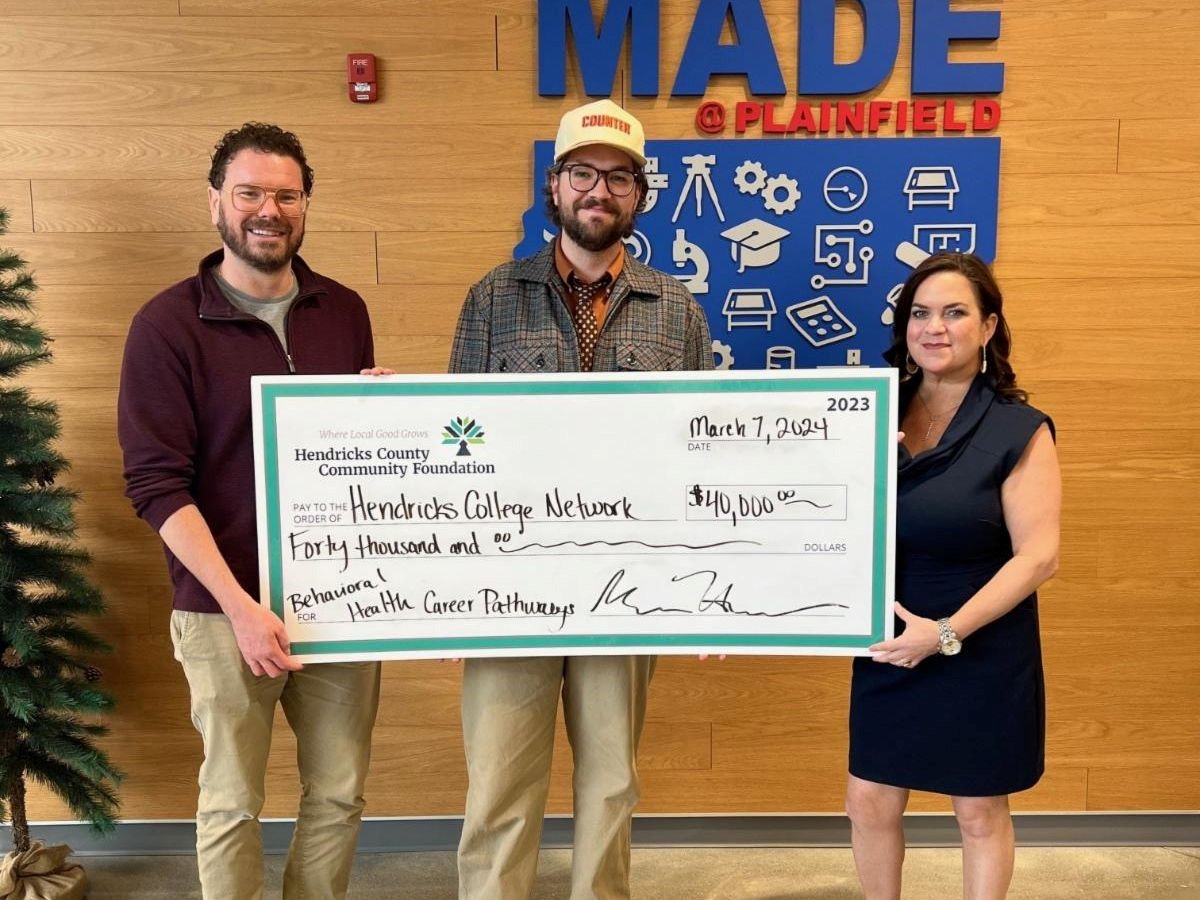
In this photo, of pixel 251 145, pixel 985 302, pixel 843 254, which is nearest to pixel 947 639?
pixel 985 302

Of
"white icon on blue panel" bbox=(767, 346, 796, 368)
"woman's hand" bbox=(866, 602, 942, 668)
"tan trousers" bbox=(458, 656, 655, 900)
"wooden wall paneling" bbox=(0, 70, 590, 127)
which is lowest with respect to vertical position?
"tan trousers" bbox=(458, 656, 655, 900)

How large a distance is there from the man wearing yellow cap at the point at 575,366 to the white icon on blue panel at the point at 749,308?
523 mm

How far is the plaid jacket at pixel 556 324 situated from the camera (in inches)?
69.1

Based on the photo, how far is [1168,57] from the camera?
228cm

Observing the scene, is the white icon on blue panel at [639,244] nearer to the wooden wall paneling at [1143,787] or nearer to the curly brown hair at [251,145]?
the curly brown hair at [251,145]

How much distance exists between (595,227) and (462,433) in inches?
18.9

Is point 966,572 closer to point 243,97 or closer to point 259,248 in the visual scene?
point 259,248

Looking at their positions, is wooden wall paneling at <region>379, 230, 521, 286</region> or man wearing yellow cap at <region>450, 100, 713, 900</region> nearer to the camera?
man wearing yellow cap at <region>450, 100, 713, 900</region>

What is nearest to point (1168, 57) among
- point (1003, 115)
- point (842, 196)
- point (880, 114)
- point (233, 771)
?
point (1003, 115)

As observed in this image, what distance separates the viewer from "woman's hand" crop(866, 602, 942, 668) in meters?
1.66

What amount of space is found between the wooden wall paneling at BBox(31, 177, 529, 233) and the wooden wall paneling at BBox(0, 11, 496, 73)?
0.29 metres

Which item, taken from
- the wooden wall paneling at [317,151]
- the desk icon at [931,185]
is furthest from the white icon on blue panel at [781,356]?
the wooden wall paneling at [317,151]

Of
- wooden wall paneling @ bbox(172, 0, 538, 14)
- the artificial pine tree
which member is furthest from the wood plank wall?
the artificial pine tree

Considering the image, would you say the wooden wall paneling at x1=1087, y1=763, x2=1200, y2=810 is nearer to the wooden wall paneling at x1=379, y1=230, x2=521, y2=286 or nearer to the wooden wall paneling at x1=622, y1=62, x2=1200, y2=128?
the wooden wall paneling at x1=622, y1=62, x2=1200, y2=128
